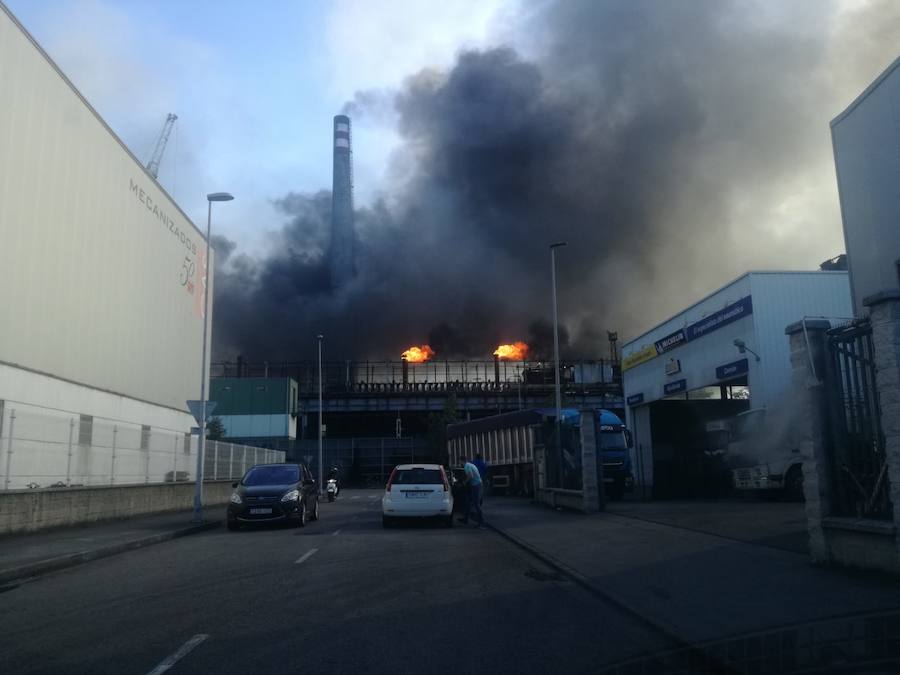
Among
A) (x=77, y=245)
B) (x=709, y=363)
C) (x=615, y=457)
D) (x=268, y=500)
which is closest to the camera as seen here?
(x=268, y=500)

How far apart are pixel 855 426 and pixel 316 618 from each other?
6.79m

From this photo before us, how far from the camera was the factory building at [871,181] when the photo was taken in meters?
14.2

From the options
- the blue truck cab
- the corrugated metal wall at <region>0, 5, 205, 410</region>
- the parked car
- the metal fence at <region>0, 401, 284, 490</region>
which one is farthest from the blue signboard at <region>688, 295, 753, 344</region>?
the corrugated metal wall at <region>0, 5, 205, 410</region>

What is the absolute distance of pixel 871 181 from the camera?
14852mm

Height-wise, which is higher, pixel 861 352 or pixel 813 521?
pixel 861 352

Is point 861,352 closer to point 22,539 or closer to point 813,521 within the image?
point 813,521

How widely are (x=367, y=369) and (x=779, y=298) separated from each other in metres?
69.4

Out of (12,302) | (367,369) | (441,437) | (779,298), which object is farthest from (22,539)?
(367,369)

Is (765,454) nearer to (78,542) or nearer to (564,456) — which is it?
(564,456)

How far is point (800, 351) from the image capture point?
1030 centimetres

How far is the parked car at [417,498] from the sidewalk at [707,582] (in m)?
3.95

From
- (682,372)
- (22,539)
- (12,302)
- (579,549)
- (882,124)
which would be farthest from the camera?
(682,372)

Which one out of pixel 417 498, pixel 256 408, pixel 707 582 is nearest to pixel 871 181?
Result: pixel 707 582

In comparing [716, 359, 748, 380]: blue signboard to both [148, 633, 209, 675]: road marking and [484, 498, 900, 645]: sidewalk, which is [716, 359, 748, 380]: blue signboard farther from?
[148, 633, 209, 675]: road marking
